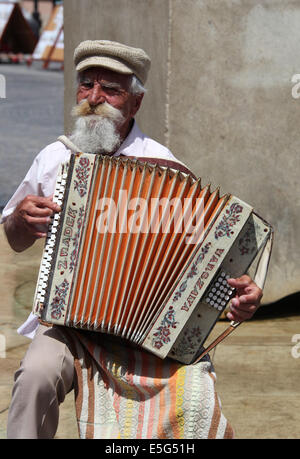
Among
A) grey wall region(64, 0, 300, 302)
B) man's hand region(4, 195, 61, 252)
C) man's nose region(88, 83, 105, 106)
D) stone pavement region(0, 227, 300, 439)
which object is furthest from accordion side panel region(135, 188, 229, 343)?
grey wall region(64, 0, 300, 302)

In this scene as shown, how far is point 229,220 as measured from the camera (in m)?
2.83

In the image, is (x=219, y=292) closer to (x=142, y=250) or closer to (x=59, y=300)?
(x=142, y=250)

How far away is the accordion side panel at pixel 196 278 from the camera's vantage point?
283cm

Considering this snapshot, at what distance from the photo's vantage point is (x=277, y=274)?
5168 mm

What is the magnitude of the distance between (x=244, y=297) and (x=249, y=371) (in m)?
1.60

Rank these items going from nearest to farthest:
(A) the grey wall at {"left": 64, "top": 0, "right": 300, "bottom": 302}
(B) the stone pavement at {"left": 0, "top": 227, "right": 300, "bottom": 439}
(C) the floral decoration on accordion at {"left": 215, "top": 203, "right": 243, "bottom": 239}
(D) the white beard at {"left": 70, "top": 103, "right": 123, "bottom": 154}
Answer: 1. (C) the floral decoration on accordion at {"left": 215, "top": 203, "right": 243, "bottom": 239}
2. (D) the white beard at {"left": 70, "top": 103, "right": 123, "bottom": 154}
3. (B) the stone pavement at {"left": 0, "top": 227, "right": 300, "bottom": 439}
4. (A) the grey wall at {"left": 64, "top": 0, "right": 300, "bottom": 302}

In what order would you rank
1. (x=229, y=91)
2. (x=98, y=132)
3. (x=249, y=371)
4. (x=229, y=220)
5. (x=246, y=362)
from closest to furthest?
(x=229, y=220) < (x=98, y=132) < (x=249, y=371) < (x=246, y=362) < (x=229, y=91)

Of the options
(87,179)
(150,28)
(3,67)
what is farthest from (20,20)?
(87,179)

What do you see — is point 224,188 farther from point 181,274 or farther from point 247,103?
point 181,274

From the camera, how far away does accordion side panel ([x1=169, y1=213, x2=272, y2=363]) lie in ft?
9.34

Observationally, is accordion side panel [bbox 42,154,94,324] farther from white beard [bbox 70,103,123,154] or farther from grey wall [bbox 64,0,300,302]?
grey wall [bbox 64,0,300,302]

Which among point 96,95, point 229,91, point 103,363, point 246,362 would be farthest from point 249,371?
point 96,95

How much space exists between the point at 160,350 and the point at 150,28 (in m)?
2.52

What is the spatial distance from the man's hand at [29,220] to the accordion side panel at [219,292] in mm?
561
